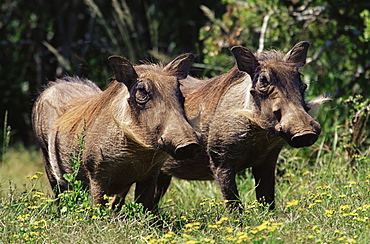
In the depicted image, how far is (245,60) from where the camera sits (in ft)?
13.8

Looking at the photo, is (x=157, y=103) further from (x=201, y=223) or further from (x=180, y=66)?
(x=201, y=223)

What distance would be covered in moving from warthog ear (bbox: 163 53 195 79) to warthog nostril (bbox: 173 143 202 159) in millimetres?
771

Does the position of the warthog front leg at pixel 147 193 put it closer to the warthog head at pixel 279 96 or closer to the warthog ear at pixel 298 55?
the warthog head at pixel 279 96

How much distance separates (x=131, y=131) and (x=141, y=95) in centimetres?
23

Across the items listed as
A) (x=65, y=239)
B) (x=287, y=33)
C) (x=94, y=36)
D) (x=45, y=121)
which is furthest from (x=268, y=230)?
(x=94, y=36)

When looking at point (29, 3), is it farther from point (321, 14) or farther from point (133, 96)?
point (133, 96)

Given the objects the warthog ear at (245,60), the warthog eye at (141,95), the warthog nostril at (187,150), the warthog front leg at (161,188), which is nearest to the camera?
the warthog nostril at (187,150)

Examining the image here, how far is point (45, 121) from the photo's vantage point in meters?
4.99

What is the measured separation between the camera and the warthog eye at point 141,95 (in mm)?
3887

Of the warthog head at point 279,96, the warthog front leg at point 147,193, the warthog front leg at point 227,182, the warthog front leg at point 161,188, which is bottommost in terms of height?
the warthog front leg at point 161,188

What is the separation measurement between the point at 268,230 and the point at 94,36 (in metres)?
6.90

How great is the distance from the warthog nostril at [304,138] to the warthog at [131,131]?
1.98 feet

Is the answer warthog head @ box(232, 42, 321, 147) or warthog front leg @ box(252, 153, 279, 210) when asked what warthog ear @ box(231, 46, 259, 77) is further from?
warthog front leg @ box(252, 153, 279, 210)

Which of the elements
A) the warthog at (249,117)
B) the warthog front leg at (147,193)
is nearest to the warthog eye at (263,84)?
the warthog at (249,117)
